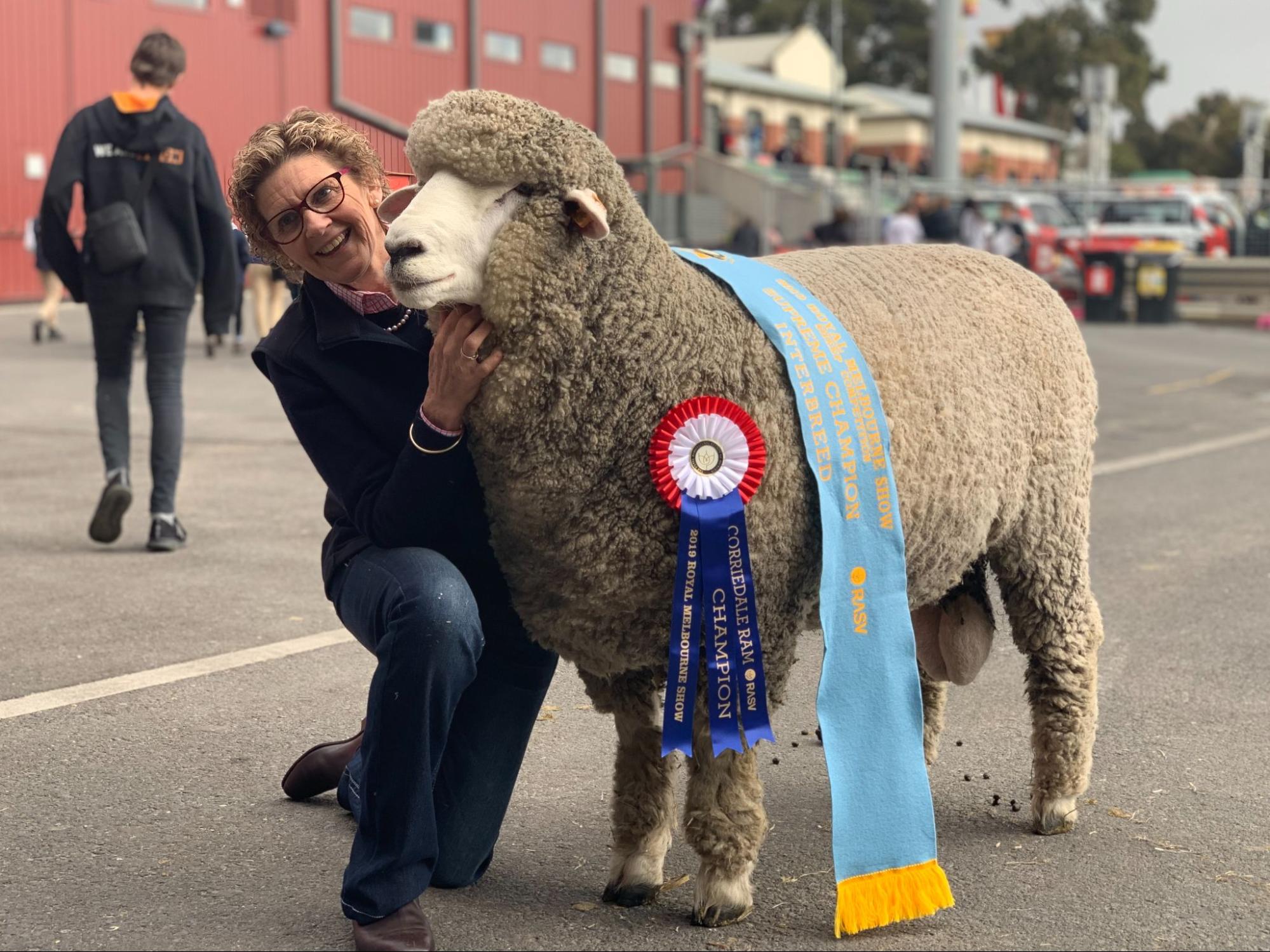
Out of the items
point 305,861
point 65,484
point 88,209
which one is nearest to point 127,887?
point 305,861

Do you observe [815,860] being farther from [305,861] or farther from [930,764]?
[305,861]

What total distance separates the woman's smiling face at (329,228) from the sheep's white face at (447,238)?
401 millimetres

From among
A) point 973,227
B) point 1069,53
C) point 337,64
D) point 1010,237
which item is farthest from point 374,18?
point 1069,53

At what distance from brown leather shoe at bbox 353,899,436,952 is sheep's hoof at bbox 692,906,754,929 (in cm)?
50

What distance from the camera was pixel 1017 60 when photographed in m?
67.2

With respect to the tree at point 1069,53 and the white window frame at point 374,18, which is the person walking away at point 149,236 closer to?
the white window frame at point 374,18

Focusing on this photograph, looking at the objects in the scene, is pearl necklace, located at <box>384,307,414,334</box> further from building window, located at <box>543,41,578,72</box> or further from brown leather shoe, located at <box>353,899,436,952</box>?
building window, located at <box>543,41,578,72</box>

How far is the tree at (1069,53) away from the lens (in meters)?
66.5

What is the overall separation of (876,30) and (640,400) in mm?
76687

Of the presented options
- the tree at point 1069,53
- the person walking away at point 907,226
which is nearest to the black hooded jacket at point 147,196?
the person walking away at point 907,226

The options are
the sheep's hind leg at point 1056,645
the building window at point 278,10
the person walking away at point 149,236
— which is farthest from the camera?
the building window at point 278,10

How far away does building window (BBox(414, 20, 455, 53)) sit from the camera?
30.5m

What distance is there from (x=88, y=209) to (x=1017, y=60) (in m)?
66.3

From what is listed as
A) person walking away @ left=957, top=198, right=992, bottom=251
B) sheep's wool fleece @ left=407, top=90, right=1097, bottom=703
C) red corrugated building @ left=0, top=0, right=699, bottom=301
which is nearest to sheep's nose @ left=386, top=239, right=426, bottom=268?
sheep's wool fleece @ left=407, top=90, right=1097, bottom=703
